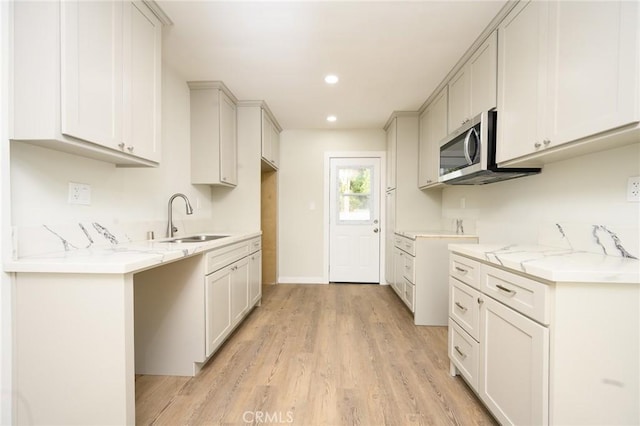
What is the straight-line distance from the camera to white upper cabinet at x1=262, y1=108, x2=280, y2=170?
137 inches

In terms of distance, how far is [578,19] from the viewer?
1241mm

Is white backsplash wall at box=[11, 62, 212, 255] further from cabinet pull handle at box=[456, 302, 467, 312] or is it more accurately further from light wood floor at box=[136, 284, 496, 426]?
cabinet pull handle at box=[456, 302, 467, 312]

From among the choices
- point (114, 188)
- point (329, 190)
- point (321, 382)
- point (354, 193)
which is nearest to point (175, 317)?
point (114, 188)

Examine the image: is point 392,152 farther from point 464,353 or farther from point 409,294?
point 464,353

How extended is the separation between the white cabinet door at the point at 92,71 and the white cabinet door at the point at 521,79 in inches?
87.1

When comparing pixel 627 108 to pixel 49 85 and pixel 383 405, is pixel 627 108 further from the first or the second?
pixel 49 85

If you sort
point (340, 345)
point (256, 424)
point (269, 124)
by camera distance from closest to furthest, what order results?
point (256, 424) → point (340, 345) → point (269, 124)

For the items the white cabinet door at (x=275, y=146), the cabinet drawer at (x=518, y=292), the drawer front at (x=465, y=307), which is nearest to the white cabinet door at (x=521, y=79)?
the cabinet drawer at (x=518, y=292)

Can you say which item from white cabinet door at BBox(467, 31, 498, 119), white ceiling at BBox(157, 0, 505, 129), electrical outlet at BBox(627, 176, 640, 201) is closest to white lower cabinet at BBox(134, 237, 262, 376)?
white ceiling at BBox(157, 0, 505, 129)

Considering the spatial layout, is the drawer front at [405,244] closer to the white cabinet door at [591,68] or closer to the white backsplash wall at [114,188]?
the white cabinet door at [591,68]

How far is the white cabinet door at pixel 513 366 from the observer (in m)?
1.09

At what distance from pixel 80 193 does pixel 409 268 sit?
2.80 m

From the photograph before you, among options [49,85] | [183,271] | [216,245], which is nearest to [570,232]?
[216,245]

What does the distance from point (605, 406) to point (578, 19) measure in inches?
62.0
